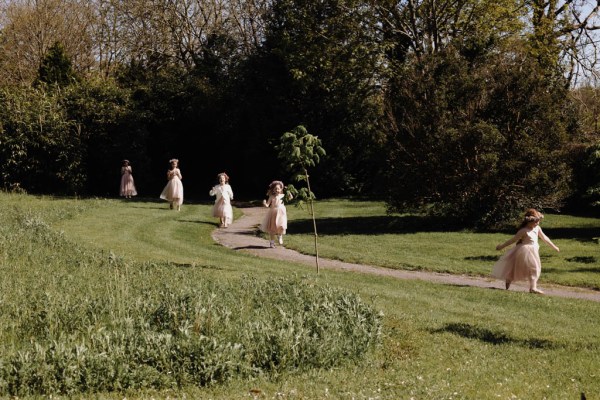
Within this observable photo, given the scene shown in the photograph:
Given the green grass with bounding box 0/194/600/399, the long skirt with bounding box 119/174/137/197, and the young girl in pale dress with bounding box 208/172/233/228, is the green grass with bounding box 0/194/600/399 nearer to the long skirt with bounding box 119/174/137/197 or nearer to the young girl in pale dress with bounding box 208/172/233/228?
the young girl in pale dress with bounding box 208/172/233/228

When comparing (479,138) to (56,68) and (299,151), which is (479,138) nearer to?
(299,151)

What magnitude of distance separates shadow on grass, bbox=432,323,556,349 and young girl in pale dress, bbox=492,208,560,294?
428 centimetres

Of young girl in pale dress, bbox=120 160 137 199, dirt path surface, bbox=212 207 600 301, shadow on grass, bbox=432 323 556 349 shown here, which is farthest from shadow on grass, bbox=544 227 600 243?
young girl in pale dress, bbox=120 160 137 199

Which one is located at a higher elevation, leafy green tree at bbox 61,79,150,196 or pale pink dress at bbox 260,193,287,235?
leafy green tree at bbox 61,79,150,196

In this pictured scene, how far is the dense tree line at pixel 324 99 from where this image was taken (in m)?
23.1

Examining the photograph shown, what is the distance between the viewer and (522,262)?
45.3ft

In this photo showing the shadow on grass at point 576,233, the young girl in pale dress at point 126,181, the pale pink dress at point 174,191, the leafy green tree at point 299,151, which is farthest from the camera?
the young girl in pale dress at point 126,181

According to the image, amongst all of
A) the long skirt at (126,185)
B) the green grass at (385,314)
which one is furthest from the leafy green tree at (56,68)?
the green grass at (385,314)

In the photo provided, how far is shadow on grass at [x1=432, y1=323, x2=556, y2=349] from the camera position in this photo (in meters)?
9.12

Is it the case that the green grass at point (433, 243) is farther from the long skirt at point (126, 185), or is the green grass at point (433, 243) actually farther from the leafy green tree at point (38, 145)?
the leafy green tree at point (38, 145)

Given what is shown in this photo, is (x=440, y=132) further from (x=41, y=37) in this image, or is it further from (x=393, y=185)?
(x=41, y=37)

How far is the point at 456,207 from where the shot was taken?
23719 millimetres

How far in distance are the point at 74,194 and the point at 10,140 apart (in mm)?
3996

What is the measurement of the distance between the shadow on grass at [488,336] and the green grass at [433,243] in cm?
604
